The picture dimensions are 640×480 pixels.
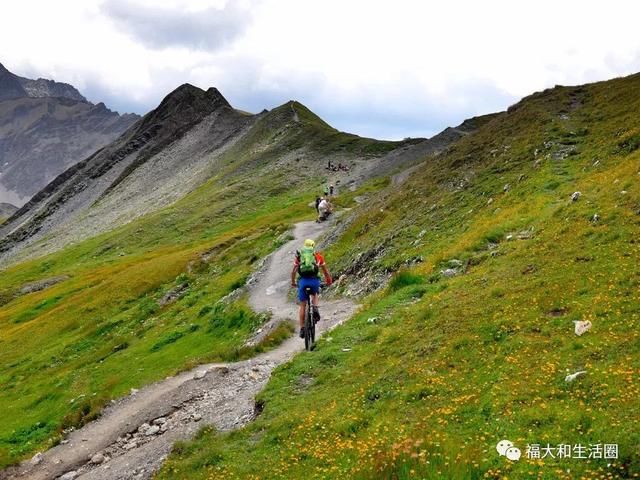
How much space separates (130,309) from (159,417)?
3466cm

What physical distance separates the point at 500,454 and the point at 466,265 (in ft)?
49.3

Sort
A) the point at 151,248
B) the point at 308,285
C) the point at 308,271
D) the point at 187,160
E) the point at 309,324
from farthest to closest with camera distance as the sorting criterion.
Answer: the point at 187,160 → the point at 151,248 → the point at 309,324 → the point at 308,285 → the point at 308,271

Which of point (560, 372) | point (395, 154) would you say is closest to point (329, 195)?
point (395, 154)

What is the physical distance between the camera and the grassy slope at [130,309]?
31047 mm

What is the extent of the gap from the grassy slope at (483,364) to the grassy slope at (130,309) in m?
10.1

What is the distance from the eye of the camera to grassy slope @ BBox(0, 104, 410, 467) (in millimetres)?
31047

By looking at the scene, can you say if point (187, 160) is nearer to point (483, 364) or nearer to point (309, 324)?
point (309, 324)

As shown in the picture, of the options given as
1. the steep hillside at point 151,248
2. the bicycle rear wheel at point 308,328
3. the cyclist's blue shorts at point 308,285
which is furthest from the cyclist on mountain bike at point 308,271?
the steep hillside at point 151,248

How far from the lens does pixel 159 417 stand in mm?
21094

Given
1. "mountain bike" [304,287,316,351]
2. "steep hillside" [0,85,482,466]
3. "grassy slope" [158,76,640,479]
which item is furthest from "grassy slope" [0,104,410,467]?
"grassy slope" [158,76,640,479]

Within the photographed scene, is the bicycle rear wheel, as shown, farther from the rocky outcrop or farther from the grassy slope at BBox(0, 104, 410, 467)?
the rocky outcrop

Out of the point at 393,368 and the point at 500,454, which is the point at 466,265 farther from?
the point at 500,454

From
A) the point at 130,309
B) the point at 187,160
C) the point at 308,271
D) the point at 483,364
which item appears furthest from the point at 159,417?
the point at 187,160

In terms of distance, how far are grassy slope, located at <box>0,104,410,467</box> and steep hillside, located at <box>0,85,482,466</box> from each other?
0.19 m
